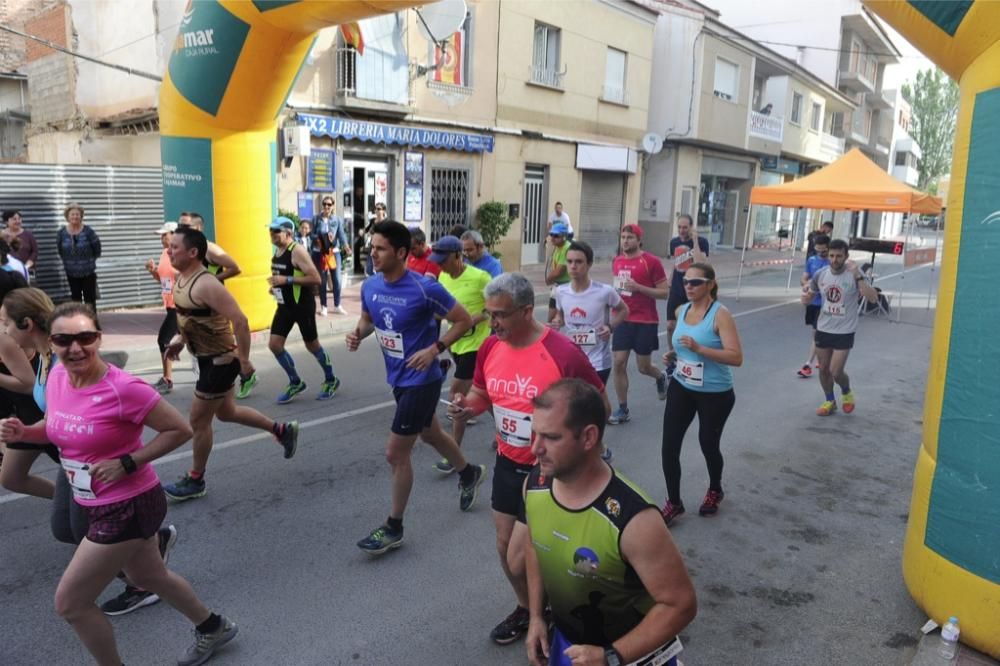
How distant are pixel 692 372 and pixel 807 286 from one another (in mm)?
3865

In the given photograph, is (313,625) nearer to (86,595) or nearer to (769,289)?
(86,595)

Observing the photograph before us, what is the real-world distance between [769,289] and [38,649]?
1831cm

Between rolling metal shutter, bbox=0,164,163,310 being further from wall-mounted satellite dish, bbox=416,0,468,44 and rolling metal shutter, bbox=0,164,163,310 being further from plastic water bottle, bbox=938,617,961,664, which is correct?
plastic water bottle, bbox=938,617,961,664

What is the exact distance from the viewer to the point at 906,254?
15.6 metres

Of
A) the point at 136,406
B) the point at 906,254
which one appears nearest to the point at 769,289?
the point at 906,254

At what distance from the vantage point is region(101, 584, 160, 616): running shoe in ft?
12.1

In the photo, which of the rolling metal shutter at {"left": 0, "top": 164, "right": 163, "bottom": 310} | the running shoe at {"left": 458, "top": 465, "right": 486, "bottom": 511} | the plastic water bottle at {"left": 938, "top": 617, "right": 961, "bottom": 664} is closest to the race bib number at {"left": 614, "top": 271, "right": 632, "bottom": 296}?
the running shoe at {"left": 458, "top": 465, "right": 486, "bottom": 511}

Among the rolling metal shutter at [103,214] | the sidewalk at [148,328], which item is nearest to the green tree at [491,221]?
the sidewalk at [148,328]

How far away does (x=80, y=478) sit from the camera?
290cm

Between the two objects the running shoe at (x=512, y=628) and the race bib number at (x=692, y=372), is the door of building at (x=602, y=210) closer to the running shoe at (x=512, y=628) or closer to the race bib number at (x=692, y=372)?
the race bib number at (x=692, y=372)

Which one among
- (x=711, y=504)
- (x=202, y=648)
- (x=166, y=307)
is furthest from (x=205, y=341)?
(x=711, y=504)

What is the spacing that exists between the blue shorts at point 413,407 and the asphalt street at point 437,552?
78 centimetres

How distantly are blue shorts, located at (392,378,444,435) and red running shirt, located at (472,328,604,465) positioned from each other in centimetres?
99

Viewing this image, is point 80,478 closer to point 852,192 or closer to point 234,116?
point 234,116
